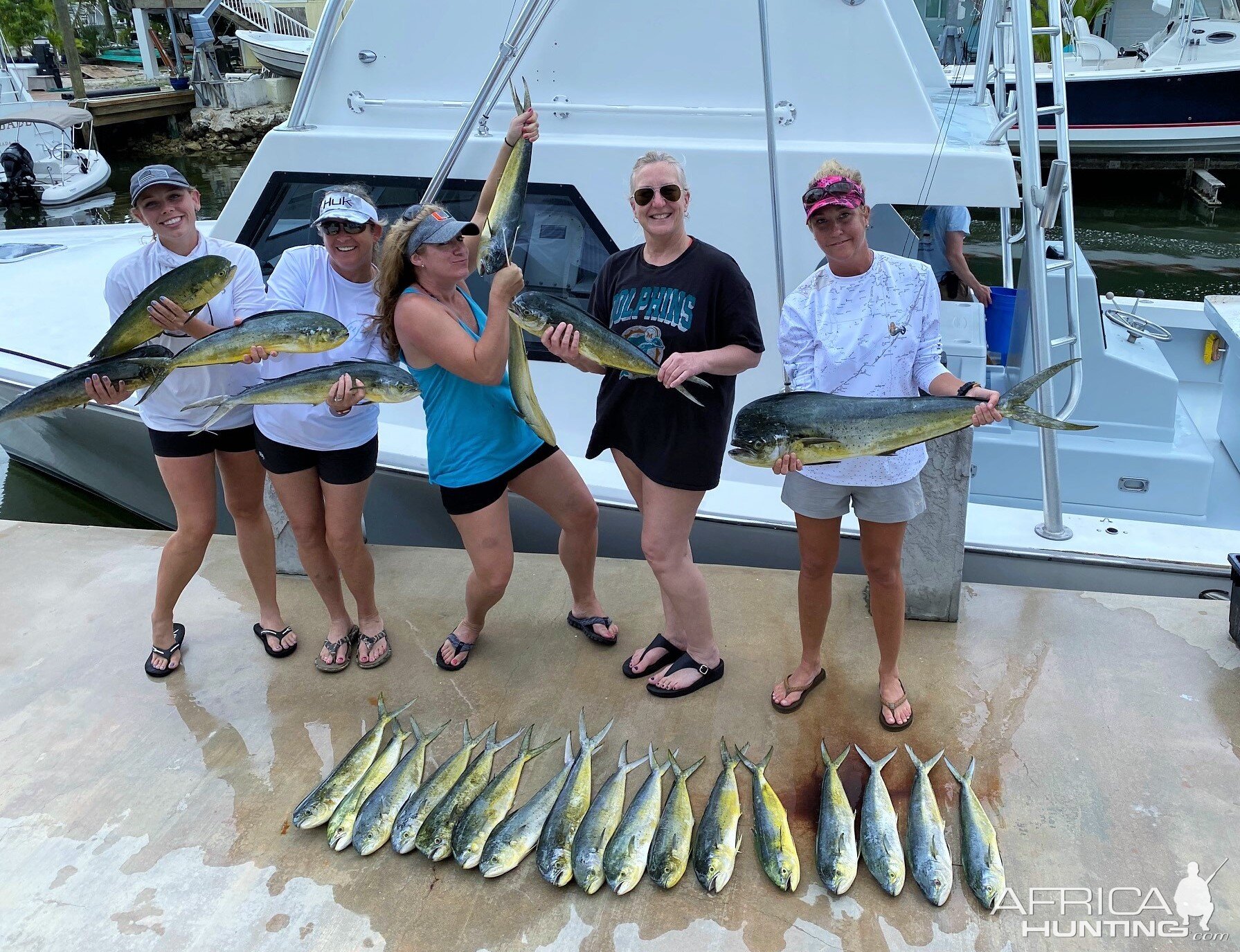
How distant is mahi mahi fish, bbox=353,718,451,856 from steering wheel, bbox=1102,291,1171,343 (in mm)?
4338

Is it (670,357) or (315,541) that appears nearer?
(670,357)

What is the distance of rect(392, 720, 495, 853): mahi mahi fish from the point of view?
2588 mm

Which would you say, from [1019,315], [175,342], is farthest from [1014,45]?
[175,342]

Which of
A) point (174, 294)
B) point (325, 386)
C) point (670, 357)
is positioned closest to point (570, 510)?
point (670, 357)

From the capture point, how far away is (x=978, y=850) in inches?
95.7

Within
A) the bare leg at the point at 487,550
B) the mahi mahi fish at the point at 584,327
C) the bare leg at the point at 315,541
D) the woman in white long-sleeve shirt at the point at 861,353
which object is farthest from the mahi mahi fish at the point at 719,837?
the bare leg at the point at 315,541

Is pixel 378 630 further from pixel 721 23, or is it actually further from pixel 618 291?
pixel 721 23

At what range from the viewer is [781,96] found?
410cm

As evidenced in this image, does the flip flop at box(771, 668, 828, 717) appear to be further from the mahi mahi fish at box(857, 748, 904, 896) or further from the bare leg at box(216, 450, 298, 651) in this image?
the bare leg at box(216, 450, 298, 651)

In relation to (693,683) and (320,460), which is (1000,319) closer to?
(693,683)

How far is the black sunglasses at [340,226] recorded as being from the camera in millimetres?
2820

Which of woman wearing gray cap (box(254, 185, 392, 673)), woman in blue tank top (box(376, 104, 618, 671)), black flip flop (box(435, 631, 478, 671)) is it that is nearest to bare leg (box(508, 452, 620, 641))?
woman in blue tank top (box(376, 104, 618, 671))

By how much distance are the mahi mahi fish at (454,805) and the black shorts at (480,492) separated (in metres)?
0.76

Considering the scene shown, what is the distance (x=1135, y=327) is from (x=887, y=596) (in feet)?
10.5
